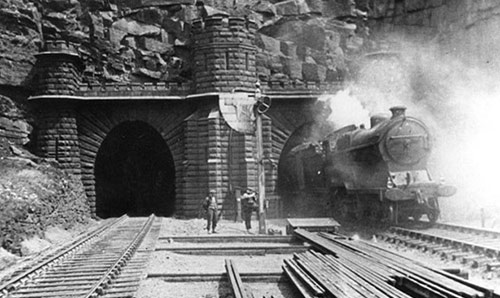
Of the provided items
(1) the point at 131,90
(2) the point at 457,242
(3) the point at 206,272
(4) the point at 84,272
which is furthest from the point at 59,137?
(2) the point at 457,242

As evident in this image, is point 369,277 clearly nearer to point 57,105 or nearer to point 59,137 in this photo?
point 59,137

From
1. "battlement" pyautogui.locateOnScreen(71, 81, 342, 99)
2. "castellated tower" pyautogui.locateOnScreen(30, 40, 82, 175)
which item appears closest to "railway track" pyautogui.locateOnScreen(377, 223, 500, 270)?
"battlement" pyautogui.locateOnScreen(71, 81, 342, 99)

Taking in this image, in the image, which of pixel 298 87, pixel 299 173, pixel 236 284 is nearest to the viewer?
pixel 236 284

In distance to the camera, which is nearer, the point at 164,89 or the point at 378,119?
the point at 378,119

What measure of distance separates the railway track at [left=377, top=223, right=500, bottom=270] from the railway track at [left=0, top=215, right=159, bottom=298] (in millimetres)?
6295

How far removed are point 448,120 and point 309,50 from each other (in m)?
13.3

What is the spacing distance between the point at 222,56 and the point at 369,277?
1901 centimetres

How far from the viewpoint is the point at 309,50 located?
37312mm

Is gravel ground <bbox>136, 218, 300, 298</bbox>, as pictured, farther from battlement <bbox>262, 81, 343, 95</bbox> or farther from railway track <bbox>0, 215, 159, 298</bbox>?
battlement <bbox>262, 81, 343, 95</bbox>

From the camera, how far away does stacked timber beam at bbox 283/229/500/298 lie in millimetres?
6660

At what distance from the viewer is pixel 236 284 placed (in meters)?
8.21

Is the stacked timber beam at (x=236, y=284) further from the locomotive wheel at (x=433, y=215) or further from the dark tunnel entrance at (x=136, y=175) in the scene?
the dark tunnel entrance at (x=136, y=175)

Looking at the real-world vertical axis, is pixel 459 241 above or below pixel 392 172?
below

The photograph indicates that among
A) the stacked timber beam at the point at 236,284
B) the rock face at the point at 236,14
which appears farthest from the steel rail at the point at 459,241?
the rock face at the point at 236,14
